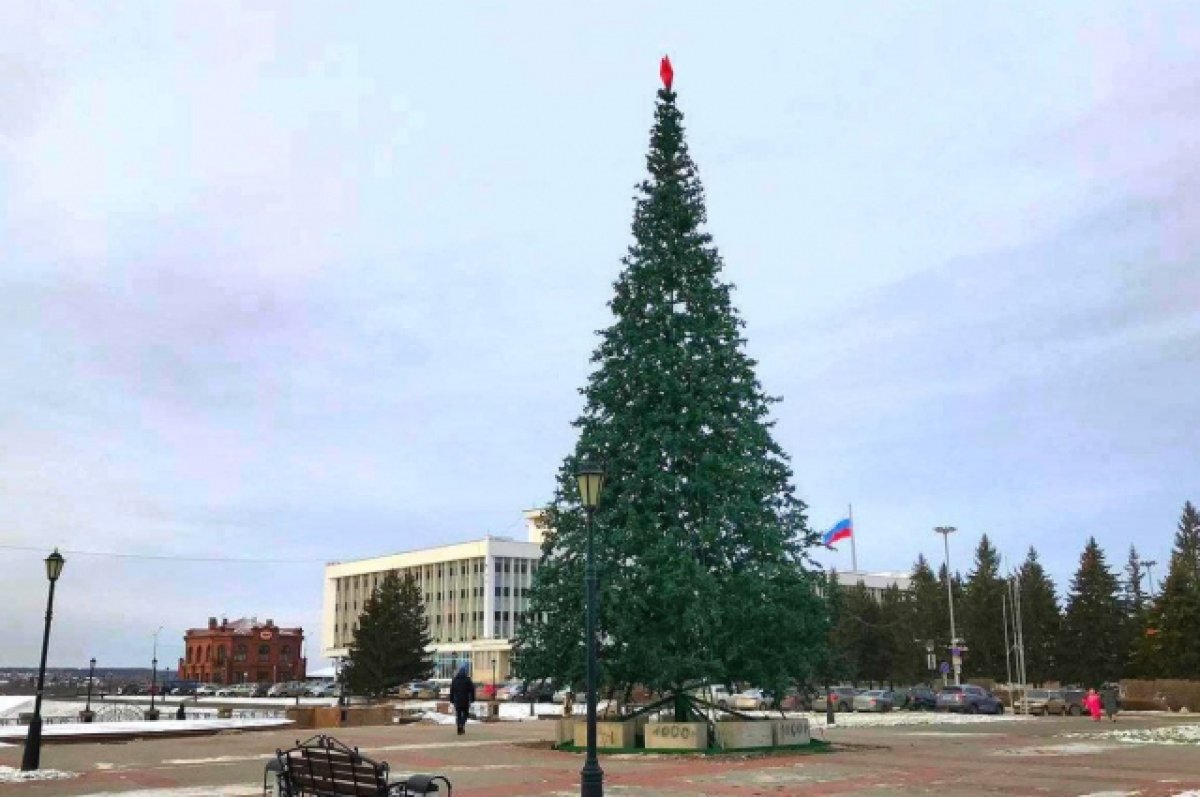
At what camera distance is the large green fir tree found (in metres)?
26.1

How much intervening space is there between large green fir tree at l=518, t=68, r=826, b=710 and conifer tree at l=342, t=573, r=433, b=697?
41219mm

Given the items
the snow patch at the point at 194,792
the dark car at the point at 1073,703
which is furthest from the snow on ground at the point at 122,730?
the dark car at the point at 1073,703

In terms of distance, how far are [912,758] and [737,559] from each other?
626cm

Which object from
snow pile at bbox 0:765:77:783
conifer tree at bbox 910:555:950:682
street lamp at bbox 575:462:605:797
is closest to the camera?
street lamp at bbox 575:462:605:797

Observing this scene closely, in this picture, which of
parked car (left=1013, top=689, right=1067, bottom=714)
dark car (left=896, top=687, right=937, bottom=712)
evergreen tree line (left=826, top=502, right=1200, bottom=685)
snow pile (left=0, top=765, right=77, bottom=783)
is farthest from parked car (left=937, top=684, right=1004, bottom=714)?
snow pile (left=0, top=765, right=77, bottom=783)

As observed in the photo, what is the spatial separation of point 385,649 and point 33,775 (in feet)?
159

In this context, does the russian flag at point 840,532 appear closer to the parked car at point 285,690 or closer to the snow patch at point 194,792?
the snow patch at point 194,792

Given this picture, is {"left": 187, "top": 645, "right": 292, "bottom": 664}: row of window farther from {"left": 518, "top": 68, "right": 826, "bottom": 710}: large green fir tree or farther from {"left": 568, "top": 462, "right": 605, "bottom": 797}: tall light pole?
{"left": 568, "top": 462, "right": 605, "bottom": 797}: tall light pole

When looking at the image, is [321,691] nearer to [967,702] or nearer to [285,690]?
[285,690]

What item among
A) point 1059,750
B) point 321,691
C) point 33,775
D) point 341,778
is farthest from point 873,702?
point 321,691

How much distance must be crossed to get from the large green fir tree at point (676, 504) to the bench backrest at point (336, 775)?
12.7 metres

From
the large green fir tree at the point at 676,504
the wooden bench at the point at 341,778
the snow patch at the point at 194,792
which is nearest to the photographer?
the wooden bench at the point at 341,778

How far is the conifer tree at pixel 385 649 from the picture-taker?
67.2 metres

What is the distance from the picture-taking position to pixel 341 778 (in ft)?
42.7
